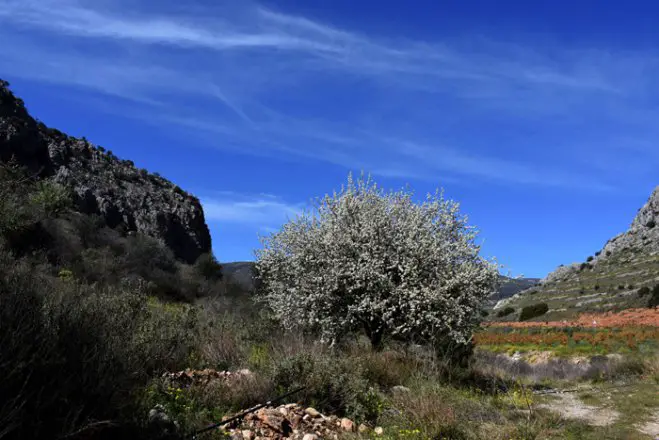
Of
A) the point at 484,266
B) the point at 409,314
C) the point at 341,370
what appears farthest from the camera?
the point at 484,266

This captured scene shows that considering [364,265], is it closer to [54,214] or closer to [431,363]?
[431,363]

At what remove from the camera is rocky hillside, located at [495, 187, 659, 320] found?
181 ft

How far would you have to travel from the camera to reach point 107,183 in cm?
5753

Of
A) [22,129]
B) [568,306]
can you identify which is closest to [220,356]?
[22,129]

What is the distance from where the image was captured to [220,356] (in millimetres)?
9633

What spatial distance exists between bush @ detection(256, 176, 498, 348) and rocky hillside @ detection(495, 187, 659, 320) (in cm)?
4554

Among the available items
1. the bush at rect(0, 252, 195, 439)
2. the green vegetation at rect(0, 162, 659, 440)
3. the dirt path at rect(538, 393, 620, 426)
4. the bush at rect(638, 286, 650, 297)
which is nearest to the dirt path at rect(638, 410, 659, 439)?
the green vegetation at rect(0, 162, 659, 440)

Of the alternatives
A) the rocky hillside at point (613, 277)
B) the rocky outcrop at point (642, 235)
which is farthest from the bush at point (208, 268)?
the rocky outcrop at point (642, 235)

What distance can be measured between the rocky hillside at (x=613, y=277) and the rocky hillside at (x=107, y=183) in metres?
44.3

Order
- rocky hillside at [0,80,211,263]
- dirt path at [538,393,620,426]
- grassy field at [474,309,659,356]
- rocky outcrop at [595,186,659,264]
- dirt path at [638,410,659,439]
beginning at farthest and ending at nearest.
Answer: rocky outcrop at [595,186,659,264] → rocky hillside at [0,80,211,263] → grassy field at [474,309,659,356] → dirt path at [538,393,620,426] → dirt path at [638,410,659,439]

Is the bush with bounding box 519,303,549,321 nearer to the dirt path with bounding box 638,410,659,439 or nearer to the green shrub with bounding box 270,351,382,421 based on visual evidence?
the dirt path with bounding box 638,410,659,439

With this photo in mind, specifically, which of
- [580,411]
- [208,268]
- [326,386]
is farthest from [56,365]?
[208,268]

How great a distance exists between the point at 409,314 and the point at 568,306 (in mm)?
54066

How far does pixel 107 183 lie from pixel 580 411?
187ft
